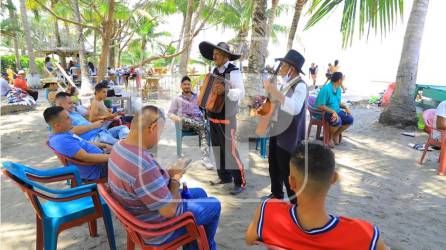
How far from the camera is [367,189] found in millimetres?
4082

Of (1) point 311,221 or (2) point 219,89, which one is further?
(2) point 219,89

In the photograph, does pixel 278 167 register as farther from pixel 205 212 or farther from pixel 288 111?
pixel 205 212

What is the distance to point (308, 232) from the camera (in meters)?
1.41

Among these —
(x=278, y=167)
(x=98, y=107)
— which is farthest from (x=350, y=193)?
(x=98, y=107)

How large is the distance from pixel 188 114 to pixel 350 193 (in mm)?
2760

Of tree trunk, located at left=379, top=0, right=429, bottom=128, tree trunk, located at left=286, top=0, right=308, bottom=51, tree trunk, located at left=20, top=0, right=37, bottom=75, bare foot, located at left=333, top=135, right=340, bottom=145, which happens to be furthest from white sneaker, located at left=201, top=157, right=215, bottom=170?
tree trunk, located at left=20, top=0, right=37, bottom=75

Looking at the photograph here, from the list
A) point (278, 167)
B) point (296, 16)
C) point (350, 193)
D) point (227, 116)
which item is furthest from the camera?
point (296, 16)

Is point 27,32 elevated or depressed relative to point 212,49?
elevated

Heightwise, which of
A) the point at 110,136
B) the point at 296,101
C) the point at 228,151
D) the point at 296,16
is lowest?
the point at 228,151

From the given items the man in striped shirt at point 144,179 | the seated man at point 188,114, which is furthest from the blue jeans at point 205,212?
the seated man at point 188,114

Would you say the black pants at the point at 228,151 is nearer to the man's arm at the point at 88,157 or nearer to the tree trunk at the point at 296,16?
the man's arm at the point at 88,157

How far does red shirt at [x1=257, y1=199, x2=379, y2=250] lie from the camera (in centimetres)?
134

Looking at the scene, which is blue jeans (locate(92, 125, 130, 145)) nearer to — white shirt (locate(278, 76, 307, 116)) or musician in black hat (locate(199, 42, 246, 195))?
musician in black hat (locate(199, 42, 246, 195))

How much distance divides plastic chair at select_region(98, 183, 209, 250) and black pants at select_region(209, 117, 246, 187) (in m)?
1.82
